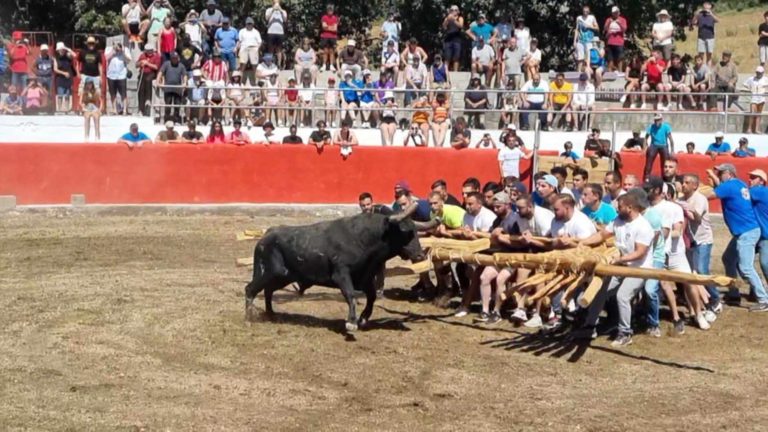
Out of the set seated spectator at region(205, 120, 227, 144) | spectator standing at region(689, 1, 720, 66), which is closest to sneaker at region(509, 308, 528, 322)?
seated spectator at region(205, 120, 227, 144)

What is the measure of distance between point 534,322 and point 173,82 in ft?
47.2

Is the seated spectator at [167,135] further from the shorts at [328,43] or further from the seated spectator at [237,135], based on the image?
the shorts at [328,43]

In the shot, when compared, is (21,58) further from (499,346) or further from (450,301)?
(499,346)

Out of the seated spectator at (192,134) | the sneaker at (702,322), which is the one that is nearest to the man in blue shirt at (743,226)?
the sneaker at (702,322)

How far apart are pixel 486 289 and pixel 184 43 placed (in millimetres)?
15560

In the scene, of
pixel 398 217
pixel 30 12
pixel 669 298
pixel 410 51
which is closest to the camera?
pixel 398 217

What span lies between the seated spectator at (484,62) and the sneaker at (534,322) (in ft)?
50.2

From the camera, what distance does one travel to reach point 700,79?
28422 mm

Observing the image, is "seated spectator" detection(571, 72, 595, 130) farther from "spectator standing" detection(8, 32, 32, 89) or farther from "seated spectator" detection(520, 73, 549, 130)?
"spectator standing" detection(8, 32, 32, 89)

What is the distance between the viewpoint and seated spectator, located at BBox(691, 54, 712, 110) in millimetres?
27328

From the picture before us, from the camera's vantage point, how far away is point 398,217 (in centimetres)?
1314

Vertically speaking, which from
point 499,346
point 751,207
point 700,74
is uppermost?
point 700,74

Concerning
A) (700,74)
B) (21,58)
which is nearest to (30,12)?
(21,58)

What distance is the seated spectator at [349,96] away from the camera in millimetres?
26328
